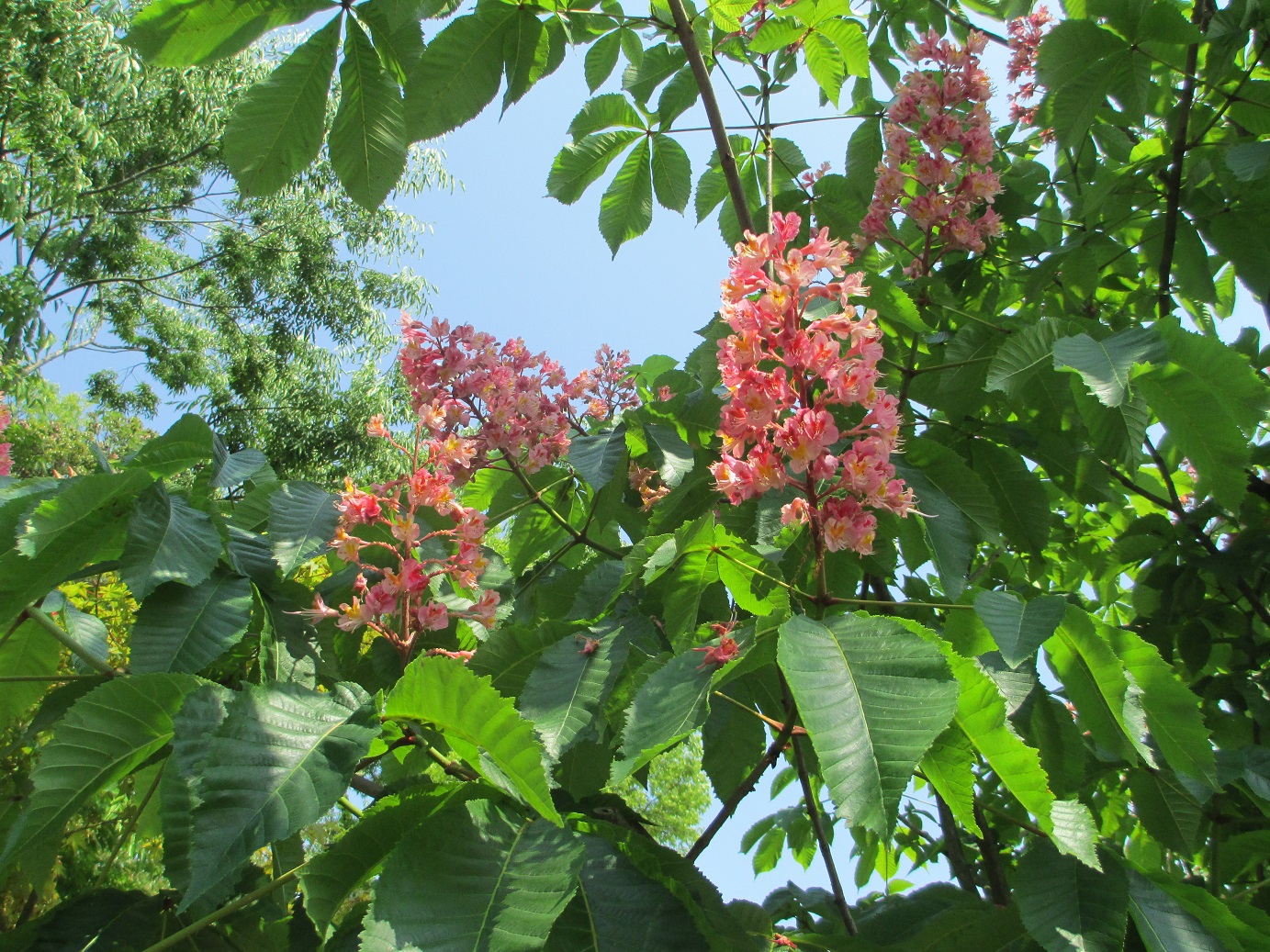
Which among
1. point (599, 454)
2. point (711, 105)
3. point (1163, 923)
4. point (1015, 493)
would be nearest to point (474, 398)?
point (599, 454)

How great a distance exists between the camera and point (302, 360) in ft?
50.3

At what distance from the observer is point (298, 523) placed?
1.38 meters

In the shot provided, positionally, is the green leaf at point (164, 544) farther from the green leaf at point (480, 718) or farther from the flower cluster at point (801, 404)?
the flower cluster at point (801, 404)

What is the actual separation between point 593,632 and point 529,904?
19.2 inches

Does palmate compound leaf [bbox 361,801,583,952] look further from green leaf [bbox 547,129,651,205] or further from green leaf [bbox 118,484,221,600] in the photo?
green leaf [bbox 547,129,651,205]

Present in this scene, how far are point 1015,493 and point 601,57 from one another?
1289mm

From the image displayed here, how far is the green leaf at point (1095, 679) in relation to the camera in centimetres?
99

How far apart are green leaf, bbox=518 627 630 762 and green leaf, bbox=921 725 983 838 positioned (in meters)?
0.41

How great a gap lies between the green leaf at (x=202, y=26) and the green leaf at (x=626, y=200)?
0.89m

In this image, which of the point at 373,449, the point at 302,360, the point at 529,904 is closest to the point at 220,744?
the point at 529,904

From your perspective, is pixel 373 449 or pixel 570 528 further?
pixel 373 449

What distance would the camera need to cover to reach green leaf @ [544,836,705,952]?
2.68 feet

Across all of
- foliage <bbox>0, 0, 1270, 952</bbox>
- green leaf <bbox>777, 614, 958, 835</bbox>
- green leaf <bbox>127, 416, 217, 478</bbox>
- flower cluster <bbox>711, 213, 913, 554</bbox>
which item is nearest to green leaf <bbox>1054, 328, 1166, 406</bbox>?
foliage <bbox>0, 0, 1270, 952</bbox>

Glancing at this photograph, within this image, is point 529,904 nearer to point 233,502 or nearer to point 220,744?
point 220,744
